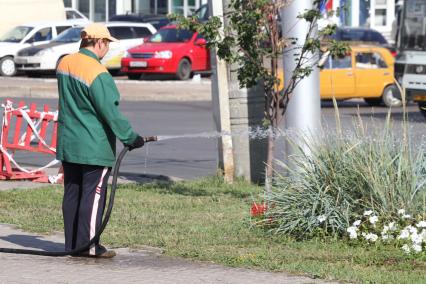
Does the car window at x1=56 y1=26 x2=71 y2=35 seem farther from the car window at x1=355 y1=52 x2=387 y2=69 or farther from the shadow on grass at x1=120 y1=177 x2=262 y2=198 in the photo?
the shadow on grass at x1=120 y1=177 x2=262 y2=198

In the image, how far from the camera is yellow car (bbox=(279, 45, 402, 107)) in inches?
1069

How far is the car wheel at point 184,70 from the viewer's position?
34.3 m

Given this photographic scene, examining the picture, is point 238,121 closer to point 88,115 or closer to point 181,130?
point 88,115

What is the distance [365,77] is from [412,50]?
3426 mm

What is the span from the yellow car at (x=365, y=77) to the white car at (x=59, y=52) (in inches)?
363

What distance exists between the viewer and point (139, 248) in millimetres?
9141

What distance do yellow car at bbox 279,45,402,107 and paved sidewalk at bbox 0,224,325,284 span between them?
60.4 feet

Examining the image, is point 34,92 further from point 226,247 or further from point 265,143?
point 226,247

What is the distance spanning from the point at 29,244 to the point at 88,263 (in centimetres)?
105

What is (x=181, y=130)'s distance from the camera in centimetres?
2134

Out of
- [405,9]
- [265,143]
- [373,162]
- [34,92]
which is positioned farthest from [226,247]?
[34,92]

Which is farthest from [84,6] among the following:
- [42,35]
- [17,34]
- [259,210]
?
[259,210]

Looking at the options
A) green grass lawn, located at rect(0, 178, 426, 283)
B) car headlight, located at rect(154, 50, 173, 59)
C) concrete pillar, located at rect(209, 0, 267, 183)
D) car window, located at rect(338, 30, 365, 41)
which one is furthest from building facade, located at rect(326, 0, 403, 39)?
green grass lawn, located at rect(0, 178, 426, 283)

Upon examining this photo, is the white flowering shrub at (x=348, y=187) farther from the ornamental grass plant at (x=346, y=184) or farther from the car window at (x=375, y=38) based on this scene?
the car window at (x=375, y=38)
